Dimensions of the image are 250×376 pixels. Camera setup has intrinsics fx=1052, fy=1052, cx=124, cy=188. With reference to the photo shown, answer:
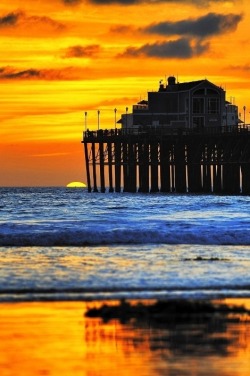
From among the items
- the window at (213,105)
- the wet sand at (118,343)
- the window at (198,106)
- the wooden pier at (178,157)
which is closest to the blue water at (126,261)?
the wet sand at (118,343)

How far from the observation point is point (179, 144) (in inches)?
3629

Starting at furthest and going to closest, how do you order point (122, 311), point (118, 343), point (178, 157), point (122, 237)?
point (178, 157) → point (122, 237) → point (122, 311) → point (118, 343)

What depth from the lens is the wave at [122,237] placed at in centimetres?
2923

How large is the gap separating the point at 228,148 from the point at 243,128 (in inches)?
141

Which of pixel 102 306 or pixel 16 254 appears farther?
pixel 16 254

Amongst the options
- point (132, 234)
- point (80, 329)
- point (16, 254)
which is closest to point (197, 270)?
point (16, 254)

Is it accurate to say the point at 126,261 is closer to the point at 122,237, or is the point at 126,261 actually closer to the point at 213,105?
the point at 122,237

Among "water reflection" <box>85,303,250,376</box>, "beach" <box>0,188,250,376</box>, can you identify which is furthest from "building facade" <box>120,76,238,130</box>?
"water reflection" <box>85,303,250,376</box>

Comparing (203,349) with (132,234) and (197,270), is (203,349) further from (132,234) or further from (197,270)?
(132,234)

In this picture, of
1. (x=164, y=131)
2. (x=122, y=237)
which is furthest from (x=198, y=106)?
(x=122, y=237)

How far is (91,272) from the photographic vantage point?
747 inches

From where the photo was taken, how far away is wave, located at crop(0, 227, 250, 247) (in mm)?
29234

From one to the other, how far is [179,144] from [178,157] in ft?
3.92

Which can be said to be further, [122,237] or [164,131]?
[164,131]
